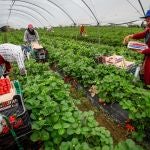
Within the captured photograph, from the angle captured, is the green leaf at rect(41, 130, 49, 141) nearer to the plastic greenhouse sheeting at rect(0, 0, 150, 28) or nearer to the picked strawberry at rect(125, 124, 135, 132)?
the picked strawberry at rect(125, 124, 135, 132)

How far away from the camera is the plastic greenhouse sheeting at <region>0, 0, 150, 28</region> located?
8852 millimetres

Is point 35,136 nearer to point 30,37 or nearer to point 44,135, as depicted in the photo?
point 44,135

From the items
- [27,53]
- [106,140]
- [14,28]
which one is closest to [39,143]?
→ [106,140]

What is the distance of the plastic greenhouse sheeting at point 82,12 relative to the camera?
8852mm

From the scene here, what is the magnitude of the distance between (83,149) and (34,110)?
4.47 ft

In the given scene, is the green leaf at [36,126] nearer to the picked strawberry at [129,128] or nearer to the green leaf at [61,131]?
the green leaf at [61,131]

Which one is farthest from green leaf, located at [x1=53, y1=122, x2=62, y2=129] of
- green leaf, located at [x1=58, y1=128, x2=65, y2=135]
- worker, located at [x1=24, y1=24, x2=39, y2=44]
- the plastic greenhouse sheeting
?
worker, located at [x1=24, y1=24, x2=39, y2=44]

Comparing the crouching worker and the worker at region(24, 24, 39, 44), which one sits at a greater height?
the crouching worker

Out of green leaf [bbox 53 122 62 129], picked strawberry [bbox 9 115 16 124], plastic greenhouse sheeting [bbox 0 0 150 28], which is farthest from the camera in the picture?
plastic greenhouse sheeting [bbox 0 0 150 28]

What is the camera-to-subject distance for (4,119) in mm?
3018

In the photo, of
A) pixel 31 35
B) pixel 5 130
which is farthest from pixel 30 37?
pixel 5 130

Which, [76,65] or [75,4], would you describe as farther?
[75,4]

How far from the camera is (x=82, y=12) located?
1395 centimetres

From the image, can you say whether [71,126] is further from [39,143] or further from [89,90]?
[89,90]
